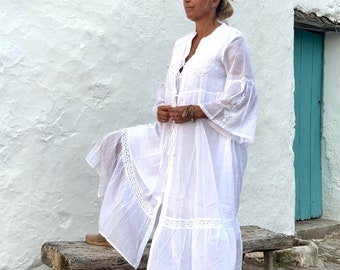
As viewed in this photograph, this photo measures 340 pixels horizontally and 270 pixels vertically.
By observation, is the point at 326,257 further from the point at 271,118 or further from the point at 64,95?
the point at 64,95

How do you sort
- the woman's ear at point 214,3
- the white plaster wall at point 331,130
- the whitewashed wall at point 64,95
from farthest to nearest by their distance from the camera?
1. the white plaster wall at point 331,130
2. the whitewashed wall at point 64,95
3. the woman's ear at point 214,3

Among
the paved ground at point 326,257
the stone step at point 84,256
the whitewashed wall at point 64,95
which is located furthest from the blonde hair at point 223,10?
the paved ground at point 326,257

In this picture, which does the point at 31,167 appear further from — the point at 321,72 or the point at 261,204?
the point at 321,72

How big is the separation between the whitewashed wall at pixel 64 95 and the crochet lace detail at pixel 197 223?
3.10 ft

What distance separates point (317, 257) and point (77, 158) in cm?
236

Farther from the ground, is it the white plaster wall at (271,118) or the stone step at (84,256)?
the white plaster wall at (271,118)

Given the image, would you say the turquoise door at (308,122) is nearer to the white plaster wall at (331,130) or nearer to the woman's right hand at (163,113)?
the white plaster wall at (331,130)

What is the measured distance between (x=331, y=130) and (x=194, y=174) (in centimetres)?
339

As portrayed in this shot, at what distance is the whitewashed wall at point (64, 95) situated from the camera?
143 inches

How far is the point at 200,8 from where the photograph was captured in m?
3.24

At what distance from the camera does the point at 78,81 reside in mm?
3912

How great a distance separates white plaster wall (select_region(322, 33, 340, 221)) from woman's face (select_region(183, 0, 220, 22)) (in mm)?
3231

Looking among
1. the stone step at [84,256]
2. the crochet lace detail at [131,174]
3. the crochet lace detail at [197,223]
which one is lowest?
the stone step at [84,256]

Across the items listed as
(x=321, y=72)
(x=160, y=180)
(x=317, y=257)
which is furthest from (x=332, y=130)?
(x=160, y=180)
